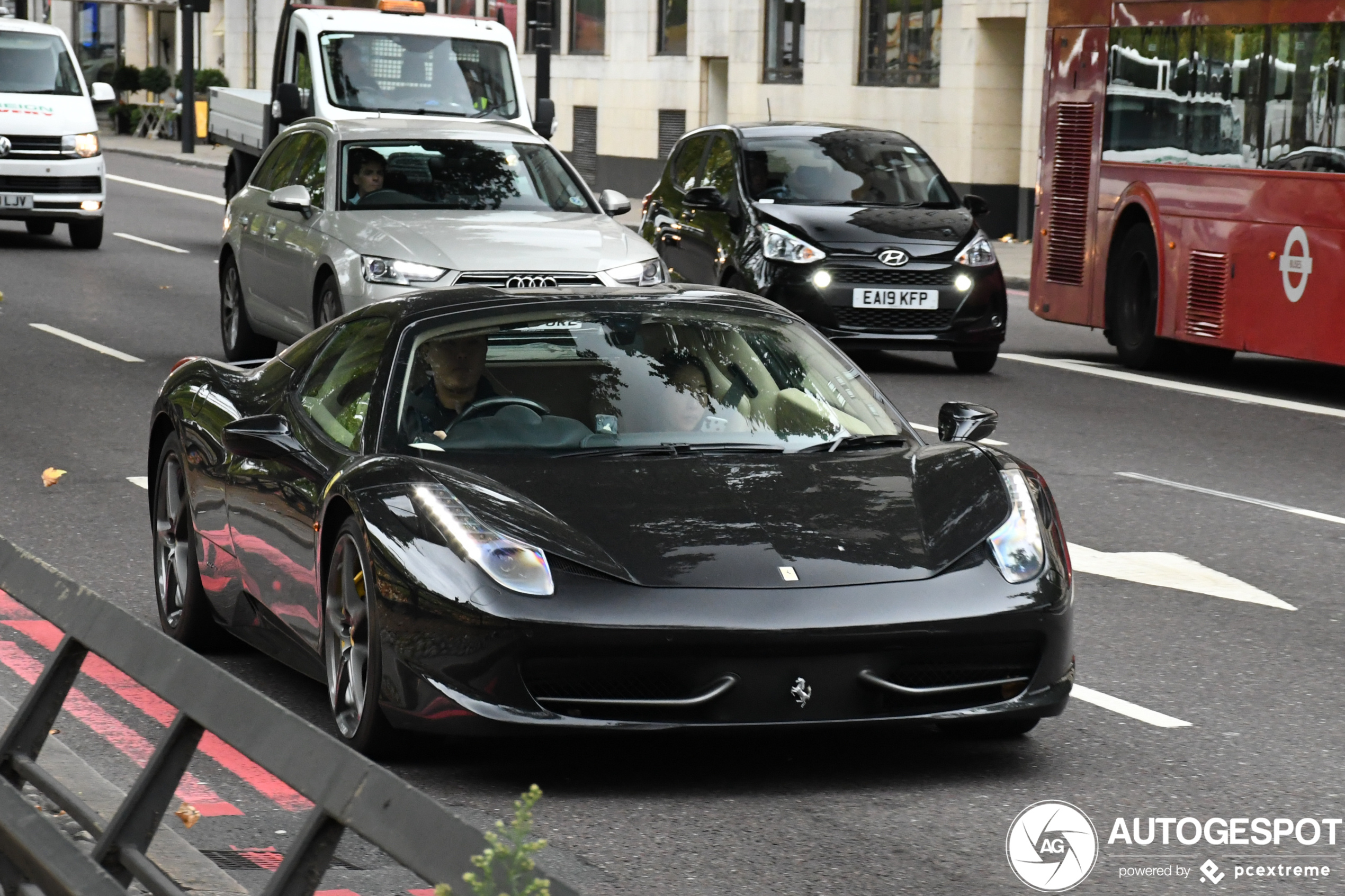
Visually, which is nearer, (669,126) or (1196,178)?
(1196,178)

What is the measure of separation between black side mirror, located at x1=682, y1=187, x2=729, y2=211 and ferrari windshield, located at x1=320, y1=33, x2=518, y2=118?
569 cm

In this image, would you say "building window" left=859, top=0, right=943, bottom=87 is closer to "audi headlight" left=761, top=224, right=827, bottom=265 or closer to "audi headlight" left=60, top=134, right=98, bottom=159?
"audi headlight" left=60, top=134, right=98, bottom=159

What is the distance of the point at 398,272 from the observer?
44.0 ft

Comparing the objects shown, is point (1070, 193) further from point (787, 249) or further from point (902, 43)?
point (902, 43)

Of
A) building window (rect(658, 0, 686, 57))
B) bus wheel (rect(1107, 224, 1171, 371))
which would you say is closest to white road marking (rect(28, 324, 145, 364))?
bus wheel (rect(1107, 224, 1171, 371))

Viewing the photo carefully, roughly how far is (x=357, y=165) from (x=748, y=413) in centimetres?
849

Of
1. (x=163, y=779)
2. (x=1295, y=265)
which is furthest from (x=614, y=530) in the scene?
(x=1295, y=265)

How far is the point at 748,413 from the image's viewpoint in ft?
22.0

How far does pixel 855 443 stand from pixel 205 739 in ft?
11.1

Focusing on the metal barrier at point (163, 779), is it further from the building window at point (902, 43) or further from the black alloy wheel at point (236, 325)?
the building window at point (902, 43)

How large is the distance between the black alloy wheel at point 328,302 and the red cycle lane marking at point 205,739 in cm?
929

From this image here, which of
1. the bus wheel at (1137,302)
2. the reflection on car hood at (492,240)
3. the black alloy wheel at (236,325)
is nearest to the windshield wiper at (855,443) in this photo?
the reflection on car hood at (492,240)

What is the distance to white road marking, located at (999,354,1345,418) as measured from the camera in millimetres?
14898

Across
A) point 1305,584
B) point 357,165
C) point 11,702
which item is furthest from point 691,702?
point 357,165
